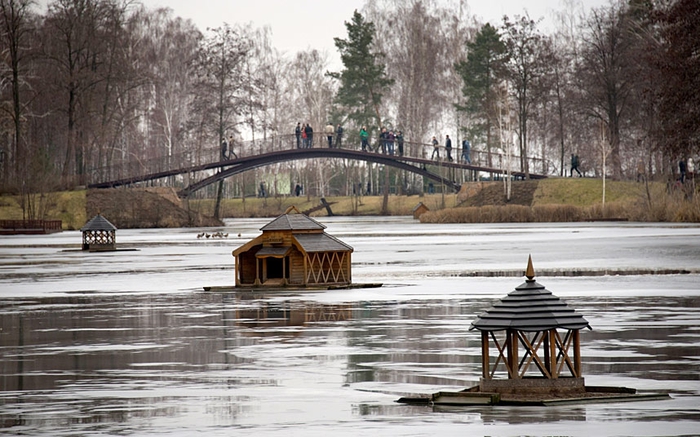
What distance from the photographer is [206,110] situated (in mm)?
103438

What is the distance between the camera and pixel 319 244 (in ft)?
106

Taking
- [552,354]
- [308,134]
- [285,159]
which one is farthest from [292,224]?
[285,159]

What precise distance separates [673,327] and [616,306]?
4002mm

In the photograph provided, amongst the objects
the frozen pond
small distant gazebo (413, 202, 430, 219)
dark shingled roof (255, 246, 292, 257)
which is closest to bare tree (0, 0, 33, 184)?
small distant gazebo (413, 202, 430, 219)

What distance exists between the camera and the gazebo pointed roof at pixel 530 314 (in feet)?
44.4

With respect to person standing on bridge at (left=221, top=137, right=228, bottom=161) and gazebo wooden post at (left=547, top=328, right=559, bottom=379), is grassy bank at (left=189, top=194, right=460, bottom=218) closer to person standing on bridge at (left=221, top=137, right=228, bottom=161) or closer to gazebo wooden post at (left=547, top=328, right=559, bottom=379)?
person standing on bridge at (left=221, top=137, right=228, bottom=161)

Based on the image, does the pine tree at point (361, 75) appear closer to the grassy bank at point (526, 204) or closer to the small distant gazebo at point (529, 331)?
the grassy bank at point (526, 204)

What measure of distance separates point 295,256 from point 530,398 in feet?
64.0

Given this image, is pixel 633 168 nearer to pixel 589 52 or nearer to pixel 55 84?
pixel 589 52

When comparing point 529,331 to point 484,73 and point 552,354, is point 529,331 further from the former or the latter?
point 484,73

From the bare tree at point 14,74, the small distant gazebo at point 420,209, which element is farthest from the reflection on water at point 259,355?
the small distant gazebo at point 420,209

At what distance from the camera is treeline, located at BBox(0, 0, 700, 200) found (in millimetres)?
90312

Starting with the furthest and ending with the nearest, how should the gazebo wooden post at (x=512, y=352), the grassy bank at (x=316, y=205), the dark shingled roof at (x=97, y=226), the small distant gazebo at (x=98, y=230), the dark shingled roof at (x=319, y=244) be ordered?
the grassy bank at (x=316, y=205) → the small distant gazebo at (x=98, y=230) → the dark shingled roof at (x=97, y=226) → the dark shingled roof at (x=319, y=244) → the gazebo wooden post at (x=512, y=352)

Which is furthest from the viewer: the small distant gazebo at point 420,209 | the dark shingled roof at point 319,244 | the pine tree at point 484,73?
the pine tree at point 484,73
